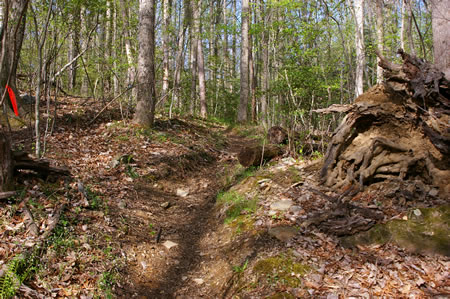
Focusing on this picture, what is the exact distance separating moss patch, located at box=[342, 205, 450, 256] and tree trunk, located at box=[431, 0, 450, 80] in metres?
1.96

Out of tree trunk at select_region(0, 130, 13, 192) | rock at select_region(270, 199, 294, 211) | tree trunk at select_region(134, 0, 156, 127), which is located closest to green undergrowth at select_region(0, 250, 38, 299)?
tree trunk at select_region(0, 130, 13, 192)

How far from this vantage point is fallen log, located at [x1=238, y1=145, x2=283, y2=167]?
21.3 ft

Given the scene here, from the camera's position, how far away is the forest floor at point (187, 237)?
3162 mm

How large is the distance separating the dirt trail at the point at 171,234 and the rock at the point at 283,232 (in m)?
1.04

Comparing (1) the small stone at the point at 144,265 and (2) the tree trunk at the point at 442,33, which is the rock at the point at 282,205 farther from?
(2) the tree trunk at the point at 442,33

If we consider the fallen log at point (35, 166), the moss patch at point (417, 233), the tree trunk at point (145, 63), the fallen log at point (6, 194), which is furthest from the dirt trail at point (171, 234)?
the tree trunk at point (145, 63)

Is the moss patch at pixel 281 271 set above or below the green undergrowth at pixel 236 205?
below

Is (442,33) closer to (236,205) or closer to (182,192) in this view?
(236,205)

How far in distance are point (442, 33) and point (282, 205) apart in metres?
3.36

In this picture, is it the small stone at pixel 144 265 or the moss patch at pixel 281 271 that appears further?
the small stone at pixel 144 265

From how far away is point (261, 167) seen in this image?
21.0 ft

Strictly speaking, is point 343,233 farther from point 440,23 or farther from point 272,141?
point 272,141

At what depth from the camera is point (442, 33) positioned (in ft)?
14.0

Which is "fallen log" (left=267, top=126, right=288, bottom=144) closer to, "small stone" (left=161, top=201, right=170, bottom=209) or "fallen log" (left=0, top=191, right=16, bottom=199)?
"small stone" (left=161, top=201, right=170, bottom=209)
